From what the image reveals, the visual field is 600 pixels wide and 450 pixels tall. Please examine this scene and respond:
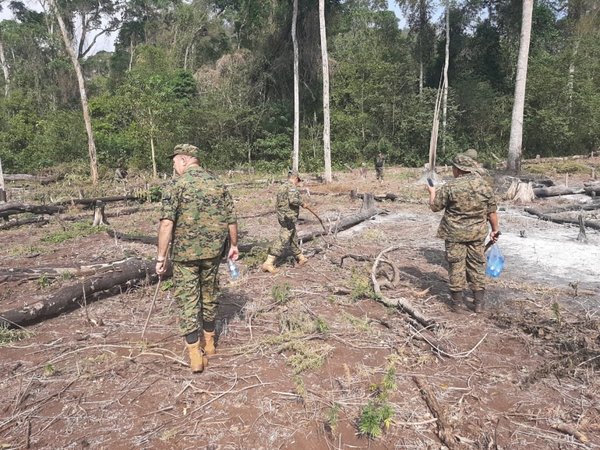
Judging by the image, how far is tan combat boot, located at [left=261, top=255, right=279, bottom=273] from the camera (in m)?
6.00

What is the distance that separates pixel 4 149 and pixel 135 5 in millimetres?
22850

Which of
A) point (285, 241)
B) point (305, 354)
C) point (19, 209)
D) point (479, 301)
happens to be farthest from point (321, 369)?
point (19, 209)

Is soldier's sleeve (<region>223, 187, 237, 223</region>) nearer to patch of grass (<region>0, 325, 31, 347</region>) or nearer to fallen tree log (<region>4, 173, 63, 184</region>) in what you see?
patch of grass (<region>0, 325, 31, 347</region>)

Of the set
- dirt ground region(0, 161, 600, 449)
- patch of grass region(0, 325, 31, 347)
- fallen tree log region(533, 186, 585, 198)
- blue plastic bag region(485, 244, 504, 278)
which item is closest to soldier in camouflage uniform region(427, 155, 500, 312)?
blue plastic bag region(485, 244, 504, 278)

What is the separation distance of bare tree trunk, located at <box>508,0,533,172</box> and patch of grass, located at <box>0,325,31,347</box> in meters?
15.5

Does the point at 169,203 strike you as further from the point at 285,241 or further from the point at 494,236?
the point at 494,236

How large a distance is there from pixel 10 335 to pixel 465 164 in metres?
4.95

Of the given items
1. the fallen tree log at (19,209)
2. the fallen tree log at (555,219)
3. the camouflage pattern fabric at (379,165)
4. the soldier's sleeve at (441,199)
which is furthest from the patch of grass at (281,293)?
the camouflage pattern fabric at (379,165)

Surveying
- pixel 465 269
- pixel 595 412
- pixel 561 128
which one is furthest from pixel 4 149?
pixel 561 128

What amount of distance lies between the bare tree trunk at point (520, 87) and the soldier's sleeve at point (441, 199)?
12.3 meters

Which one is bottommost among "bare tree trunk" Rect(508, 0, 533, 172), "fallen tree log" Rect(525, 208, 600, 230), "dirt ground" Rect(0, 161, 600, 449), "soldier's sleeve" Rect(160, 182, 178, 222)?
"dirt ground" Rect(0, 161, 600, 449)

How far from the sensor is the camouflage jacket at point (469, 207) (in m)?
4.33

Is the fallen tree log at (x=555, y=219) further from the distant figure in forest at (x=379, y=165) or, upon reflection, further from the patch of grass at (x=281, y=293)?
the distant figure in forest at (x=379, y=165)

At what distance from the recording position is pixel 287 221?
620cm
